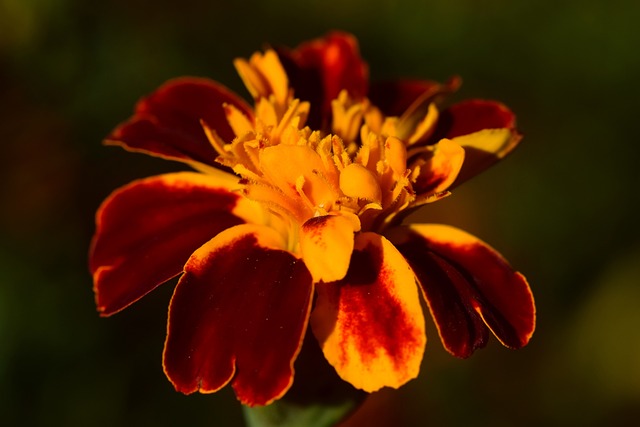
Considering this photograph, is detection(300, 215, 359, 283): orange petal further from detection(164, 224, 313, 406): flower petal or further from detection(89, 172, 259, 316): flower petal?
detection(89, 172, 259, 316): flower petal

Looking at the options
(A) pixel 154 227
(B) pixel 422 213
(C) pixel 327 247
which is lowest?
(B) pixel 422 213

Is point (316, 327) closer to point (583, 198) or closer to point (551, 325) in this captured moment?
point (551, 325)

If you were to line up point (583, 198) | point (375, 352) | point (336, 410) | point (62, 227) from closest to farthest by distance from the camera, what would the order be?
point (375, 352) < point (336, 410) < point (62, 227) < point (583, 198)

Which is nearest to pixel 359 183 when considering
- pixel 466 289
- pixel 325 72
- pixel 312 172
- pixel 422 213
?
pixel 312 172

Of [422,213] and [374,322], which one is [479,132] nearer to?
[374,322]

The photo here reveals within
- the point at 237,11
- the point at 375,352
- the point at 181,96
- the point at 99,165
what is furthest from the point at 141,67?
the point at 375,352

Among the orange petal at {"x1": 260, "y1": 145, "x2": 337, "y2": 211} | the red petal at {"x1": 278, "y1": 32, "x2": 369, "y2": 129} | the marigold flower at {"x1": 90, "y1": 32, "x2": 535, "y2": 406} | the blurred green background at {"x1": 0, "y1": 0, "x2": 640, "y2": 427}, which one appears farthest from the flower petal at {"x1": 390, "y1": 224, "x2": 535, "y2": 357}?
the blurred green background at {"x1": 0, "y1": 0, "x2": 640, "y2": 427}
